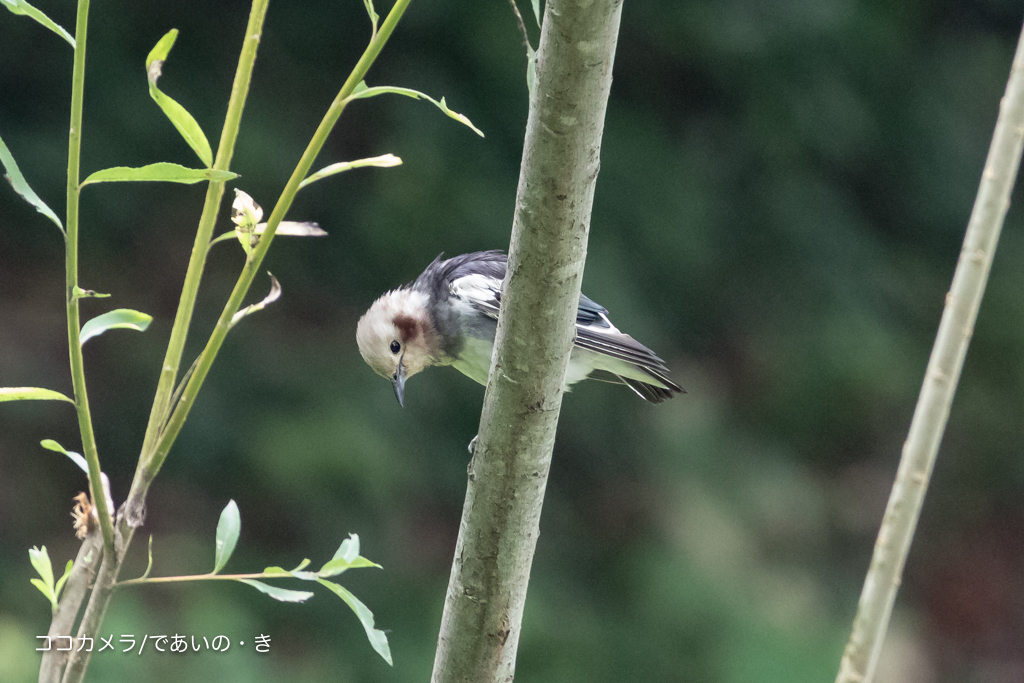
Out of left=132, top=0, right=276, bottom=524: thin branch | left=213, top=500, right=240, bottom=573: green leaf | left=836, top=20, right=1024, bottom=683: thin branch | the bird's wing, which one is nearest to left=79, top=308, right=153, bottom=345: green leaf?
left=132, top=0, right=276, bottom=524: thin branch

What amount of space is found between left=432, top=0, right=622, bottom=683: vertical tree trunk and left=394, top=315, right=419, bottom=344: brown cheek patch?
2.14 feet

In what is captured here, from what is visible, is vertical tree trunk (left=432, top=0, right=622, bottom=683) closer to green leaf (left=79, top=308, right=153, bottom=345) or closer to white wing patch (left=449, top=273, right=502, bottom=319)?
green leaf (left=79, top=308, right=153, bottom=345)

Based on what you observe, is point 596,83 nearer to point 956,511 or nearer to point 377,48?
point 377,48

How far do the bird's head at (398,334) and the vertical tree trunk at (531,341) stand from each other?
2.14 feet

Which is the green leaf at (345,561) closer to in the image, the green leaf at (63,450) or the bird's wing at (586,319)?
the green leaf at (63,450)

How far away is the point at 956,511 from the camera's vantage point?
2.63m

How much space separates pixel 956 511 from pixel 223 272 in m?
2.10

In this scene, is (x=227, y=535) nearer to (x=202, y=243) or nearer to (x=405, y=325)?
(x=202, y=243)

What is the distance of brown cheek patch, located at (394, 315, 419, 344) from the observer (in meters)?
1.23

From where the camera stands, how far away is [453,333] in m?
1.24

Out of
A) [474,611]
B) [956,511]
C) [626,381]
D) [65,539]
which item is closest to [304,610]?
[65,539]

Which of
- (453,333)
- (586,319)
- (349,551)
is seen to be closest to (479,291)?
(453,333)

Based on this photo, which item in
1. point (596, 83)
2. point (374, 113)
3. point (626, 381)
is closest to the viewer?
point (596, 83)

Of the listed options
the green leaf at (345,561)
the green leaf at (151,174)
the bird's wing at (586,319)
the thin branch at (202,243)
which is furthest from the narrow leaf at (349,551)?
the bird's wing at (586,319)
